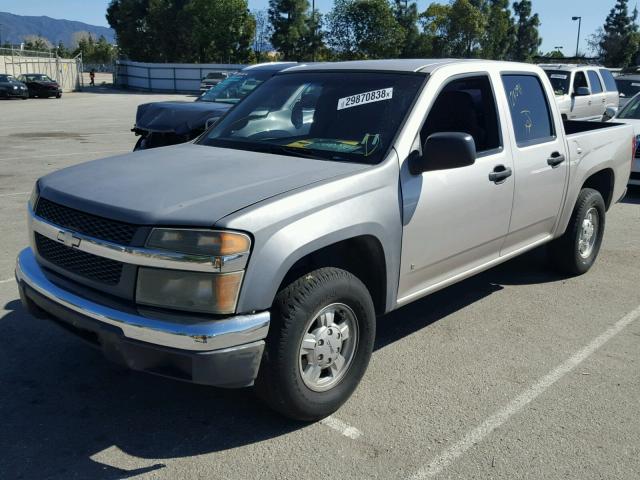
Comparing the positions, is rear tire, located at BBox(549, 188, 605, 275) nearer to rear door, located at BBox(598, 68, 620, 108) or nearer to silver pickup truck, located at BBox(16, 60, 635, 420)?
silver pickup truck, located at BBox(16, 60, 635, 420)

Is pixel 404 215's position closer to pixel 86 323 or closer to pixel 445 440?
pixel 445 440

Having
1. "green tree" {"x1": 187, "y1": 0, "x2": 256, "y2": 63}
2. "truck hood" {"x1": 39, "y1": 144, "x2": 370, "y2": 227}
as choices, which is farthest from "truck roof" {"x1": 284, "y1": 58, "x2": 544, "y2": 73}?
"green tree" {"x1": 187, "y1": 0, "x2": 256, "y2": 63}

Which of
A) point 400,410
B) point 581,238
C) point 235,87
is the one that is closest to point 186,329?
point 400,410

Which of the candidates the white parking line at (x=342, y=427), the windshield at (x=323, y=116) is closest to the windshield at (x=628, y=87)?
the windshield at (x=323, y=116)

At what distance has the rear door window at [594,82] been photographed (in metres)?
16.3

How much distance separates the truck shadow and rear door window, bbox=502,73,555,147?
1.90 m

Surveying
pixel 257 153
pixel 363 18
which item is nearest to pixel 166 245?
pixel 257 153

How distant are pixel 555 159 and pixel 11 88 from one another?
121 feet

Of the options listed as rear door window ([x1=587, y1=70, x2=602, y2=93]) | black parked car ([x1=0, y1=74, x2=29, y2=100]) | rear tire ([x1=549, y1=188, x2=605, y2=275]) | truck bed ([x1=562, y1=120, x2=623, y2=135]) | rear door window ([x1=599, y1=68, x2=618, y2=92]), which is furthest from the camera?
black parked car ([x1=0, y1=74, x2=29, y2=100])

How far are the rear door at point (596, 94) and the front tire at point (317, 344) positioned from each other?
574 inches

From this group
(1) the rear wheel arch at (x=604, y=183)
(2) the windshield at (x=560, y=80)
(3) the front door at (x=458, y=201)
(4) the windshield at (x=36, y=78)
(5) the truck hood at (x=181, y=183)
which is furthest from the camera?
(4) the windshield at (x=36, y=78)

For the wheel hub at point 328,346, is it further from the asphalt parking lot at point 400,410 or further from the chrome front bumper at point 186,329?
the chrome front bumper at point 186,329

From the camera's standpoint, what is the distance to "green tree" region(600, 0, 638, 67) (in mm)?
73312

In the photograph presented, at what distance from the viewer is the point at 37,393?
147 inches
